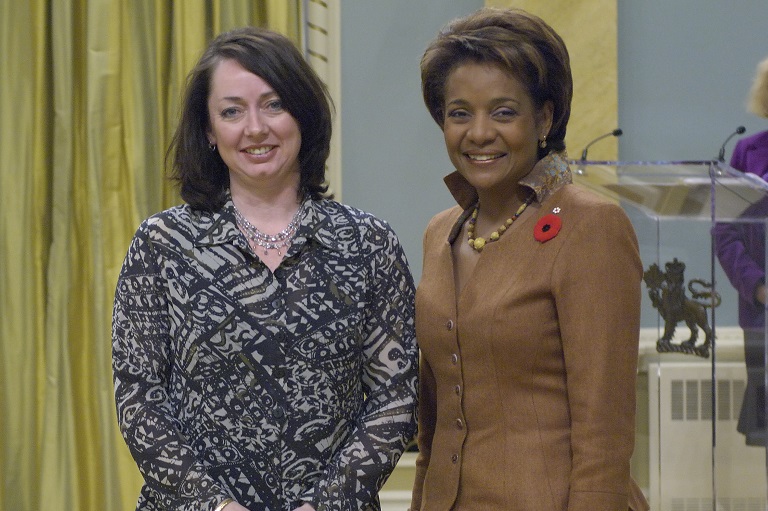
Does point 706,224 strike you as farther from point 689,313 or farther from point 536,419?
point 536,419

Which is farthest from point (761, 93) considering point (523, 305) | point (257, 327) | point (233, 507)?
point (233, 507)

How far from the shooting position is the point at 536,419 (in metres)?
1.74

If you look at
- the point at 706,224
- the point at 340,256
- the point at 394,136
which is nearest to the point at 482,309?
the point at 340,256

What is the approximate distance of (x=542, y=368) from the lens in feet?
5.72

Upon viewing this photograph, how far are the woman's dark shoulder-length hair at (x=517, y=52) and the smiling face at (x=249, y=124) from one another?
1.06 ft

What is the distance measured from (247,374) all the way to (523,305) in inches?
20.8

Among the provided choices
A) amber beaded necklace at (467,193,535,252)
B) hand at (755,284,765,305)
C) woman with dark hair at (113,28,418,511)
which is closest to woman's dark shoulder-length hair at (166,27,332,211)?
woman with dark hair at (113,28,418,511)

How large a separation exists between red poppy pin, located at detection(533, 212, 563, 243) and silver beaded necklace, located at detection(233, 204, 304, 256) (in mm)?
482

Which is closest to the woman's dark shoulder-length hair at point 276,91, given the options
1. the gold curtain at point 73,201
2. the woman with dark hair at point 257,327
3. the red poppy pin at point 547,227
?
the woman with dark hair at point 257,327

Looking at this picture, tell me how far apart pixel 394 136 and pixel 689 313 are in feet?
5.75

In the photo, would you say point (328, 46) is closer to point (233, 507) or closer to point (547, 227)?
point (547, 227)

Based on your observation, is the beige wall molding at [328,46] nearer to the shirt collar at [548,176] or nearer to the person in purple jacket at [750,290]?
the person in purple jacket at [750,290]

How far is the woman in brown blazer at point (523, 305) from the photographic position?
1.67m

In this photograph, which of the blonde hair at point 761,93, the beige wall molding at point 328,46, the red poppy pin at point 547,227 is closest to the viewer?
the red poppy pin at point 547,227
